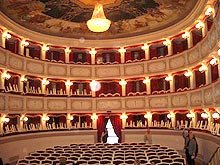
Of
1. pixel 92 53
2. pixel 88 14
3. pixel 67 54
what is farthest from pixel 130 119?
pixel 88 14

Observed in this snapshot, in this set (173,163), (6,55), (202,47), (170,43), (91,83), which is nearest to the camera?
(173,163)

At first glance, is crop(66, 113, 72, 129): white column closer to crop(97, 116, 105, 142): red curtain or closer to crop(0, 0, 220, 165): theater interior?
crop(0, 0, 220, 165): theater interior

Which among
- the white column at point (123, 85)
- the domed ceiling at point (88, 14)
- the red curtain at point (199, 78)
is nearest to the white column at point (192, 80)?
the red curtain at point (199, 78)

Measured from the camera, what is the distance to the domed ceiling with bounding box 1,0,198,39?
20172 millimetres

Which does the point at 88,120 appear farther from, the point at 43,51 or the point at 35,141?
the point at 43,51

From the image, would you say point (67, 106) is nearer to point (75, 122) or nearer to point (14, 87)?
point (75, 122)

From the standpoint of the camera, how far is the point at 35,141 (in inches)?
922

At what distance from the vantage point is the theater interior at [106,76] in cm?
2027

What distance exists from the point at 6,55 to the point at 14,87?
11.3 feet

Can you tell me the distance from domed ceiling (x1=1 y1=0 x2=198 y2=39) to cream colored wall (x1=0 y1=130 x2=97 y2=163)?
9.54 metres

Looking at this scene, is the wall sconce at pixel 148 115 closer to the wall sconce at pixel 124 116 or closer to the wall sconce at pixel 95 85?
the wall sconce at pixel 124 116

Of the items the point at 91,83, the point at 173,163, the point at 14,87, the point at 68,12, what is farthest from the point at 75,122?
the point at 173,163

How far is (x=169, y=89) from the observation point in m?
27.3

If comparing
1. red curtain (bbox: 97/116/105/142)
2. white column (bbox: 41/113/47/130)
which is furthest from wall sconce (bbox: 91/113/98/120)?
white column (bbox: 41/113/47/130)
